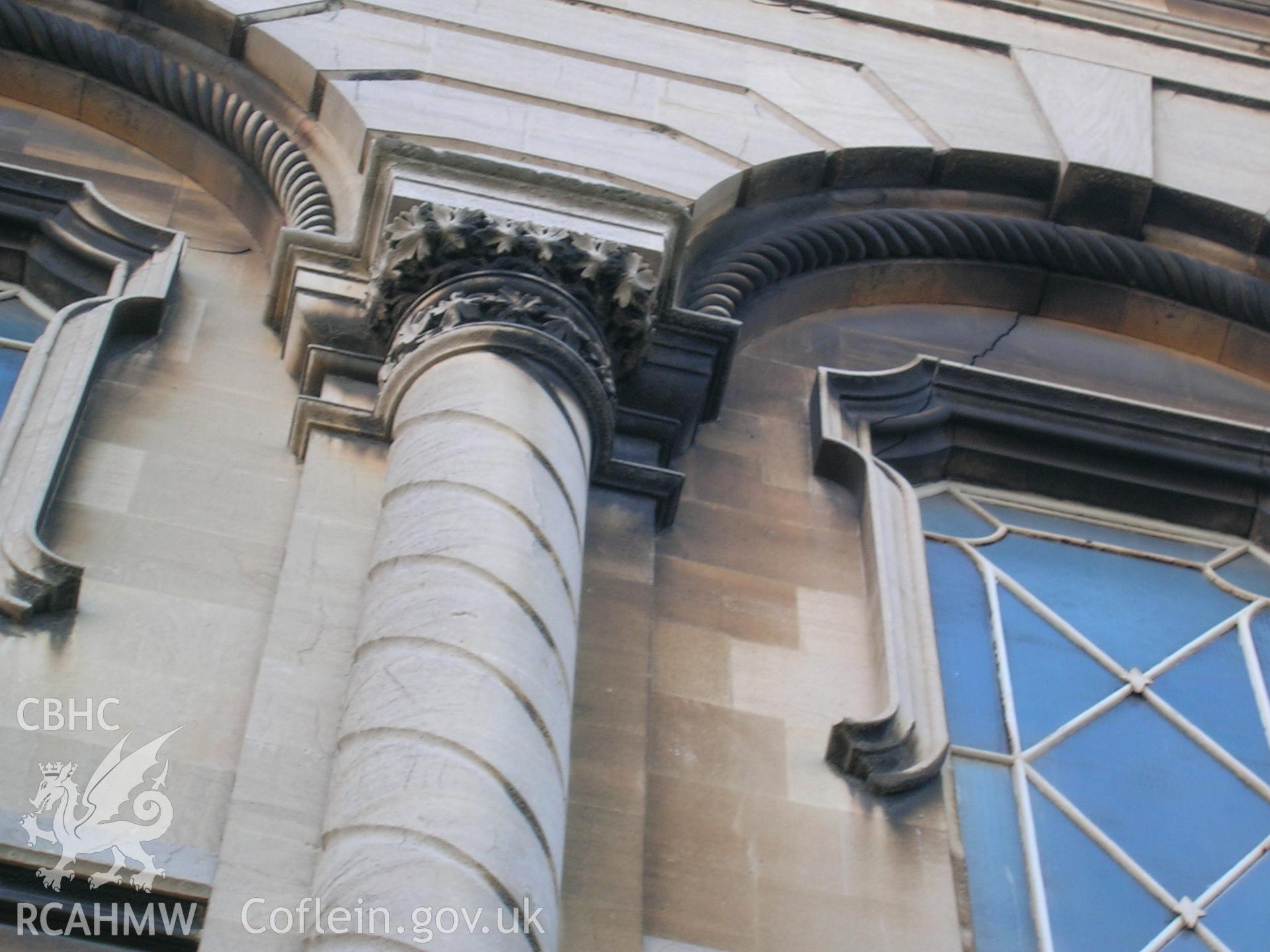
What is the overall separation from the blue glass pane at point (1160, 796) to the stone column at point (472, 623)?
79.8 inches

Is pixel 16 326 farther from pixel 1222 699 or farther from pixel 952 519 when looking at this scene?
pixel 1222 699

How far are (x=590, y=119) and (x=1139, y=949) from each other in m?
4.19

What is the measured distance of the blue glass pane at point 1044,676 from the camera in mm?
7703

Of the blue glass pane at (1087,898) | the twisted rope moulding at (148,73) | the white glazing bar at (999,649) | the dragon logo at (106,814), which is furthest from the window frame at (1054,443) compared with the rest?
the dragon logo at (106,814)

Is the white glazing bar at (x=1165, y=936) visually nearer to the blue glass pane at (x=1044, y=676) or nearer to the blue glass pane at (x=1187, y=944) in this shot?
the blue glass pane at (x=1187, y=944)

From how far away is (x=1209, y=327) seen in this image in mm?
10211

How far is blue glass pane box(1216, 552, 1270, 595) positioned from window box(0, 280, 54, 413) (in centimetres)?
485

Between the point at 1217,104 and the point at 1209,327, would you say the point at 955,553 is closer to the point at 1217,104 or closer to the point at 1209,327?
the point at 1209,327

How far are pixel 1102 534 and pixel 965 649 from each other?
121 centimetres

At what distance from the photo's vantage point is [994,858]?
702 cm

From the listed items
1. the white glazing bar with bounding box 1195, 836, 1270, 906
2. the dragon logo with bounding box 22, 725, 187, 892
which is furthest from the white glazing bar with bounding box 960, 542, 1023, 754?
the dragon logo with bounding box 22, 725, 187, 892

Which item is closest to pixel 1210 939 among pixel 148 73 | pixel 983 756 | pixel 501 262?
pixel 983 756

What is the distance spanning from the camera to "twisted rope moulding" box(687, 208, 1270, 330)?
974 cm

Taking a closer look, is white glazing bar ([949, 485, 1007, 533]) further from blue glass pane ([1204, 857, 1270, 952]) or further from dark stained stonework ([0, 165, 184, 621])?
dark stained stonework ([0, 165, 184, 621])
